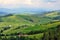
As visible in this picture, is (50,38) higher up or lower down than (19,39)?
higher up

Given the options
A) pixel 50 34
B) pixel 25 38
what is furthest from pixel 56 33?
pixel 25 38

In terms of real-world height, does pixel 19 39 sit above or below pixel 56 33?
below

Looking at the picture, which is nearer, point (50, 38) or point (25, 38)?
point (50, 38)

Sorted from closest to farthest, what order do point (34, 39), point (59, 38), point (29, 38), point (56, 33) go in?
1. point (59, 38)
2. point (56, 33)
3. point (34, 39)
4. point (29, 38)

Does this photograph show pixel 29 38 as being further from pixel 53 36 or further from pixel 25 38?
pixel 53 36

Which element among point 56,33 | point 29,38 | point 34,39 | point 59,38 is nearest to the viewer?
point 59,38

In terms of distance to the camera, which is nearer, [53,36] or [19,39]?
[53,36]

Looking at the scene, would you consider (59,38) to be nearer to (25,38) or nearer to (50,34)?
(50,34)

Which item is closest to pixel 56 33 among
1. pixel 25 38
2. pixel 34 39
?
pixel 34 39

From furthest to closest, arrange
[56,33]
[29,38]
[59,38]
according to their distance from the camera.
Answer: [29,38], [56,33], [59,38]
